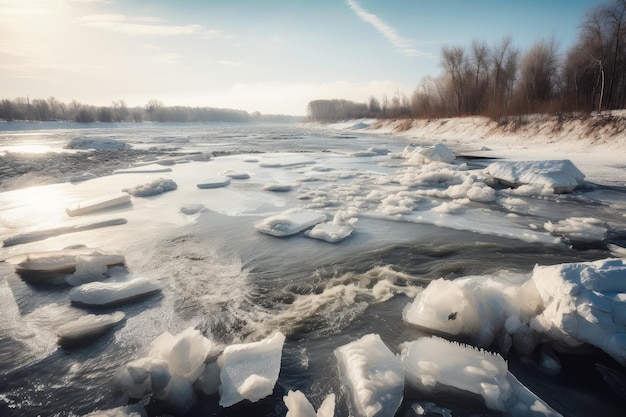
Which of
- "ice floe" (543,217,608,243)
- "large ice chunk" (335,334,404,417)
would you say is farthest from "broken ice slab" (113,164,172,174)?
"ice floe" (543,217,608,243)

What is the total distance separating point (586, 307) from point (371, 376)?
133cm

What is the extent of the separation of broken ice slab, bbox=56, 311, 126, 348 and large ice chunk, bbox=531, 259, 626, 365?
2.95 metres

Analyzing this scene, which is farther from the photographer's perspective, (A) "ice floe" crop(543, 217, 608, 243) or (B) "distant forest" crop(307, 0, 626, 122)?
(B) "distant forest" crop(307, 0, 626, 122)

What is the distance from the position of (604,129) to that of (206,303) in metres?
18.3

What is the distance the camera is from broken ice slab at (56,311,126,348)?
2.19 meters

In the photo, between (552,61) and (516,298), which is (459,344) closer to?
(516,298)

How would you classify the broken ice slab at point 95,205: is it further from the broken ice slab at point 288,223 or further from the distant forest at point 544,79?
the distant forest at point 544,79

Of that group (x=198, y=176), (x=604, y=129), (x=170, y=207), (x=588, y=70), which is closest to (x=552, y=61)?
(x=588, y=70)

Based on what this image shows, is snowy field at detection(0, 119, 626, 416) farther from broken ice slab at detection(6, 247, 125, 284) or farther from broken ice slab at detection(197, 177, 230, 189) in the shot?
broken ice slab at detection(197, 177, 230, 189)

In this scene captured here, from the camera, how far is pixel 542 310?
2.08 metres

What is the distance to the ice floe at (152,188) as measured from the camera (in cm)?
649

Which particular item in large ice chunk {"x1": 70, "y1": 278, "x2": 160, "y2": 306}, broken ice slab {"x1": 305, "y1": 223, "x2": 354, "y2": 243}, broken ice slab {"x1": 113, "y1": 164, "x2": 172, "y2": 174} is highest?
broken ice slab {"x1": 113, "y1": 164, "x2": 172, "y2": 174}

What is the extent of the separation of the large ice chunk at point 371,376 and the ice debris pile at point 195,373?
410 millimetres

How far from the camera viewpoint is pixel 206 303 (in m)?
2.65
